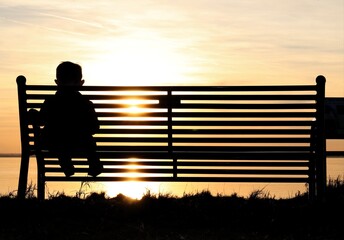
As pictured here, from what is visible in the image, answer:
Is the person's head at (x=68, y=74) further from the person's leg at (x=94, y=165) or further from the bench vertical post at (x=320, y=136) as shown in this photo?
the bench vertical post at (x=320, y=136)

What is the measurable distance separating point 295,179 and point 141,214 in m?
2.53

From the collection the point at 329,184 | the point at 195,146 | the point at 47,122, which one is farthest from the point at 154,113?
the point at 329,184

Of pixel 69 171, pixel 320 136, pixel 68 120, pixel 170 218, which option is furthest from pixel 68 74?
pixel 320 136

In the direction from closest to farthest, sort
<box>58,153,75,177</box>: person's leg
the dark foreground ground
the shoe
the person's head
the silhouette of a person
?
1. the dark foreground ground
2. the silhouette of a person
3. the person's head
4. <box>58,153,75,177</box>: person's leg
5. the shoe

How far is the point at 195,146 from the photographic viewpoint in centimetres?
930

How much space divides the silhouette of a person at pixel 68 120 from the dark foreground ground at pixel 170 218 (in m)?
0.63

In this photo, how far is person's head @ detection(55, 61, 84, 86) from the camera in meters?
8.91

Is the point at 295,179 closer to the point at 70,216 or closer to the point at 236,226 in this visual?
the point at 236,226

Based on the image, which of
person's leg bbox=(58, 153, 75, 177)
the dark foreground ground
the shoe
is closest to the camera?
the dark foreground ground

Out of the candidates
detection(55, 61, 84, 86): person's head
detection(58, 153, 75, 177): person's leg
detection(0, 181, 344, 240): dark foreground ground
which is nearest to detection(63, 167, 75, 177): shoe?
detection(58, 153, 75, 177): person's leg

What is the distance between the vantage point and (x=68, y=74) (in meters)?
8.99

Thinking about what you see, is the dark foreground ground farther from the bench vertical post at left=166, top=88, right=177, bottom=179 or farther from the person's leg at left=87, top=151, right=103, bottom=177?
the bench vertical post at left=166, top=88, right=177, bottom=179

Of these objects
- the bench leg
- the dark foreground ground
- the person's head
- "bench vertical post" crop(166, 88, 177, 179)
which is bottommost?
the dark foreground ground

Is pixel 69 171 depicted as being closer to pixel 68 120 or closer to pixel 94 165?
pixel 94 165
